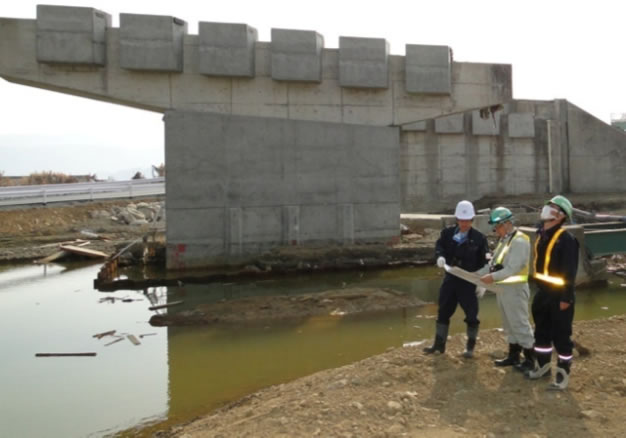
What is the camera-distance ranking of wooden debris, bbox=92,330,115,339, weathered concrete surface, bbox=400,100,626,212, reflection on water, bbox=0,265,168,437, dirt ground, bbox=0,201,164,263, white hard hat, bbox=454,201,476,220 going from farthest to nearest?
1. weathered concrete surface, bbox=400,100,626,212
2. dirt ground, bbox=0,201,164,263
3. wooden debris, bbox=92,330,115,339
4. reflection on water, bbox=0,265,168,437
5. white hard hat, bbox=454,201,476,220

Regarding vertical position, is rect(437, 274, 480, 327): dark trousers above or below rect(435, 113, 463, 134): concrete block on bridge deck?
below

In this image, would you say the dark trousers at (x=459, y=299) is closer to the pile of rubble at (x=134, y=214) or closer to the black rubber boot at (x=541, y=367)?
the black rubber boot at (x=541, y=367)

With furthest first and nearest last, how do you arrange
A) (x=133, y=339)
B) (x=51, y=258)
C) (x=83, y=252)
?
(x=83, y=252) → (x=51, y=258) → (x=133, y=339)

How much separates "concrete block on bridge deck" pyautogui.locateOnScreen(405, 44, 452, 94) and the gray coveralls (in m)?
10.9

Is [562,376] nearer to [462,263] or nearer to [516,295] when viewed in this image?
[516,295]

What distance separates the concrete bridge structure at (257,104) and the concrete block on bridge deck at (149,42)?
3 cm

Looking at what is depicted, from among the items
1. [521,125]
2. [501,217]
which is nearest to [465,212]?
[501,217]

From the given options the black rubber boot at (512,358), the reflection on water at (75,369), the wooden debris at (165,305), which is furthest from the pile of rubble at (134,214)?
the black rubber boot at (512,358)

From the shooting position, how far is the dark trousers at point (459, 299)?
559 cm

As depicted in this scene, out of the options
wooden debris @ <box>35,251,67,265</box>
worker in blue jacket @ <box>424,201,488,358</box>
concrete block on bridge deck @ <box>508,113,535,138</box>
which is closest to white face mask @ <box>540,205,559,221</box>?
worker in blue jacket @ <box>424,201,488,358</box>

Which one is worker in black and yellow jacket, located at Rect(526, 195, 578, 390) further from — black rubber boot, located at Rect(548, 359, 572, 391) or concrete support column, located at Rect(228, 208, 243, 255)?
concrete support column, located at Rect(228, 208, 243, 255)

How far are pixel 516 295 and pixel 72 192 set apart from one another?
23.6 meters

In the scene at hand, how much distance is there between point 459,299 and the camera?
5676 millimetres

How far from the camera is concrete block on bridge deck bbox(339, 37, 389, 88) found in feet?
49.0
